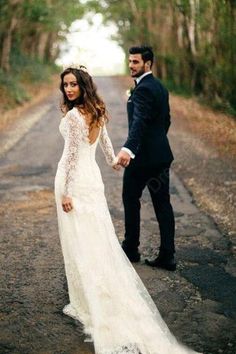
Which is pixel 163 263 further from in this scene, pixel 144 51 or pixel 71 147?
pixel 144 51

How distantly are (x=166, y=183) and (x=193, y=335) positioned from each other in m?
1.75

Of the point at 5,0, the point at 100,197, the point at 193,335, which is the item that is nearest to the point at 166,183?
the point at 100,197

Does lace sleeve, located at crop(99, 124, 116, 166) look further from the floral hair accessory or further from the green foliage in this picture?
the green foliage

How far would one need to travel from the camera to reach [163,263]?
16.8 feet

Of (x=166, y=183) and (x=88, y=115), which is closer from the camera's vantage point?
(x=88, y=115)

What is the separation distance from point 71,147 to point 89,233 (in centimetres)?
70

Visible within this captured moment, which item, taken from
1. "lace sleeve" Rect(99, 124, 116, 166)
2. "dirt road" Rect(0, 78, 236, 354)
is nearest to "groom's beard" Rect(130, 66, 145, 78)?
"lace sleeve" Rect(99, 124, 116, 166)

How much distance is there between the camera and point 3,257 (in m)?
5.49

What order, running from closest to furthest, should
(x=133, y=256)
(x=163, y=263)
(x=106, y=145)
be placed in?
(x=106, y=145), (x=163, y=263), (x=133, y=256)

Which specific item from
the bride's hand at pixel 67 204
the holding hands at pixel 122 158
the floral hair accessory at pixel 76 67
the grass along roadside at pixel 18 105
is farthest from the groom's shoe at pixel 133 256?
the grass along roadside at pixel 18 105

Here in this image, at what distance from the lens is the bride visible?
376 centimetres

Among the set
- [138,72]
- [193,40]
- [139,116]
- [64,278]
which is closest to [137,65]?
[138,72]

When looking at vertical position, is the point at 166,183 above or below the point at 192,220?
above

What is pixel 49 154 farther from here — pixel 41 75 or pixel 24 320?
pixel 41 75
